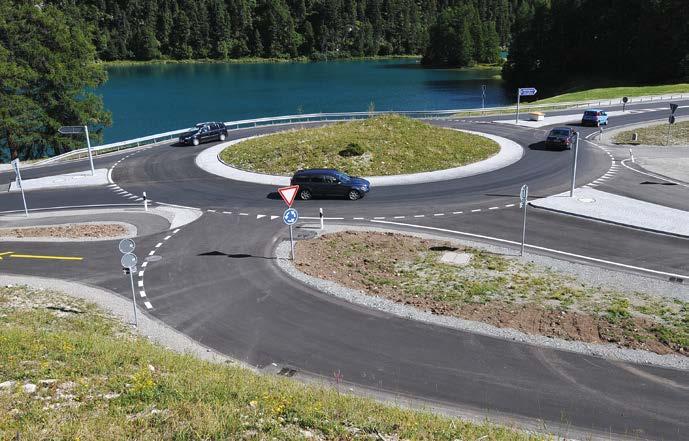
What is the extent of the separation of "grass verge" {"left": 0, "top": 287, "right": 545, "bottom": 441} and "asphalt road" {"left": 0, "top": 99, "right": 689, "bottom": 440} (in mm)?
2326

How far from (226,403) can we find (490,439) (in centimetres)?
482

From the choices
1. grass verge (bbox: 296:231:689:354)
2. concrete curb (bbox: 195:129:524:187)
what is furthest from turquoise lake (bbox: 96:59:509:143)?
grass verge (bbox: 296:231:689:354)

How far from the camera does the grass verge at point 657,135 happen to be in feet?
151

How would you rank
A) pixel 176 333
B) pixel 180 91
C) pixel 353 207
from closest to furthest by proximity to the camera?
pixel 176 333
pixel 353 207
pixel 180 91

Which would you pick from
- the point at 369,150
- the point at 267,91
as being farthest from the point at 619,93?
the point at 267,91

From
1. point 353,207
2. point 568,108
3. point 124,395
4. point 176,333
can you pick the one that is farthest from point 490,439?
point 568,108

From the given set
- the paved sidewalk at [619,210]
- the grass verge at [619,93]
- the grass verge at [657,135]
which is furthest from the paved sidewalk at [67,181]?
the grass verge at [619,93]

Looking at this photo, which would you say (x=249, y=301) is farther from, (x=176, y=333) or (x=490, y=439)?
(x=490, y=439)

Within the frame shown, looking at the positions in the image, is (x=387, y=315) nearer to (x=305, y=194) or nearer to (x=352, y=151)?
(x=305, y=194)

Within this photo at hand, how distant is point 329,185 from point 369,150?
8727 millimetres

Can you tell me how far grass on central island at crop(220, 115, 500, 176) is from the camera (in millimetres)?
37781

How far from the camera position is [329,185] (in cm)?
3144

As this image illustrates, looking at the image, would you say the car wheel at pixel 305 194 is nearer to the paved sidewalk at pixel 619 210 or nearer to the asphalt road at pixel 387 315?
the asphalt road at pixel 387 315

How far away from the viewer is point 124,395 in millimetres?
10094
